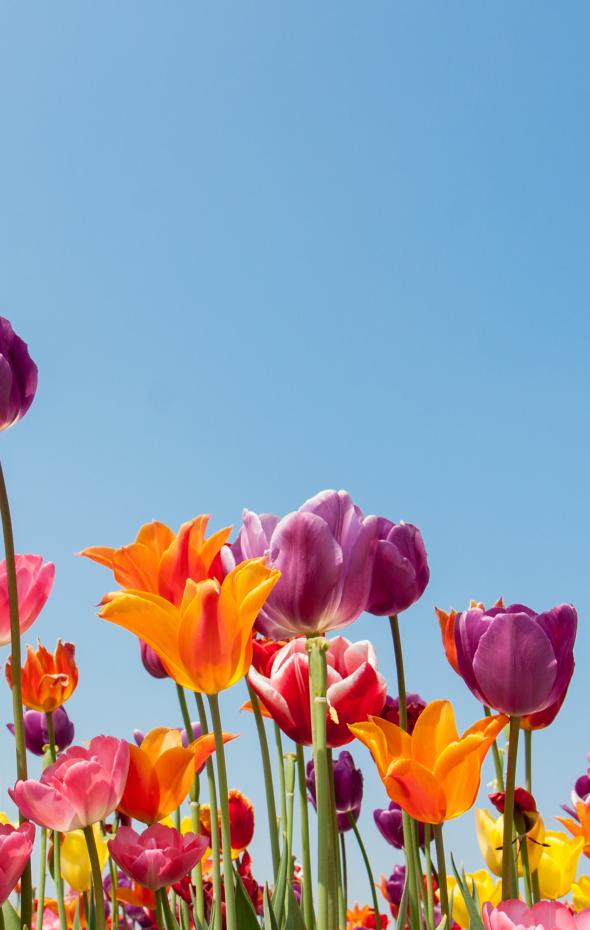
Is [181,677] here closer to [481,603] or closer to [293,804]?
[481,603]

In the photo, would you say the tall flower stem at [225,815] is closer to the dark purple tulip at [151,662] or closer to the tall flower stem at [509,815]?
the tall flower stem at [509,815]

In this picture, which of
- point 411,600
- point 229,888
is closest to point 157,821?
point 229,888

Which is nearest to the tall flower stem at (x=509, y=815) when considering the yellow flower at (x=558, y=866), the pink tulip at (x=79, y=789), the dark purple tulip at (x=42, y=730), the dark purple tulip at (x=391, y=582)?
the dark purple tulip at (x=391, y=582)

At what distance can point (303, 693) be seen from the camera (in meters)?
1.64

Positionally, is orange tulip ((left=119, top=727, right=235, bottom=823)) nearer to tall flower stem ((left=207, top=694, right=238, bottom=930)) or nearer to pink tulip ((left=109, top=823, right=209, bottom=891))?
pink tulip ((left=109, top=823, right=209, bottom=891))

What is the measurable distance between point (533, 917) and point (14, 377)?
4.08 ft

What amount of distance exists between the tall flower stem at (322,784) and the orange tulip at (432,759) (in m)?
0.14

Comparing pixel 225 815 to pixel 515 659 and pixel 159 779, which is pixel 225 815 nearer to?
pixel 159 779

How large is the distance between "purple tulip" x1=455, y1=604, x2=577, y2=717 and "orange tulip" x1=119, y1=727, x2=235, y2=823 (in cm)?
45

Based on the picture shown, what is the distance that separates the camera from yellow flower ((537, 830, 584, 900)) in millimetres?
2750

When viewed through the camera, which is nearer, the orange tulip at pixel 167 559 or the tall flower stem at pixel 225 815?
the tall flower stem at pixel 225 815

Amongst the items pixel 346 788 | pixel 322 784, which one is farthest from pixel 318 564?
pixel 346 788

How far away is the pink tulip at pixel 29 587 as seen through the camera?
73.3 inches

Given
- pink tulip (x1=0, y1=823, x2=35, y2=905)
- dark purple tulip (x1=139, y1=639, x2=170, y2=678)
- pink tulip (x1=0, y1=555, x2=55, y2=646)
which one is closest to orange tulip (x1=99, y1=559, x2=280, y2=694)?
pink tulip (x1=0, y1=823, x2=35, y2=905)
